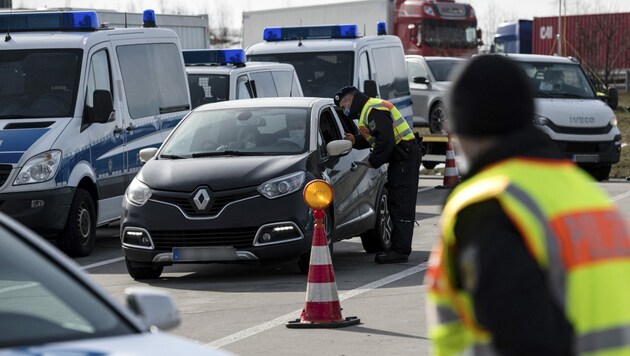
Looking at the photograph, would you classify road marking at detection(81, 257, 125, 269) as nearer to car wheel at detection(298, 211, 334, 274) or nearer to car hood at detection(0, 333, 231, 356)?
car wheel at detection(298, 211, 334, 274)

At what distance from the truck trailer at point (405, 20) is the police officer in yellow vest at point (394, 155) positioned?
2205cm

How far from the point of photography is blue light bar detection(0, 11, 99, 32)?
14.4 meters

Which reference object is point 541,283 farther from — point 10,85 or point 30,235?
point 10,85

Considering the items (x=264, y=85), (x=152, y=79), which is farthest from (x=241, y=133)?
(x=264, y=85)

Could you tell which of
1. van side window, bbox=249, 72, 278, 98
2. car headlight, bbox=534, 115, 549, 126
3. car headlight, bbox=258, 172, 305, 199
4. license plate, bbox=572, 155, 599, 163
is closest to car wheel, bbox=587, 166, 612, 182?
license plate, bbox=572, 155, 599, 163

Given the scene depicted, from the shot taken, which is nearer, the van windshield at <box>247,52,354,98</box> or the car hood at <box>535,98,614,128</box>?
the van windshield at <box>247,52,354,98</box>

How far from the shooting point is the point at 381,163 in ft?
40.3

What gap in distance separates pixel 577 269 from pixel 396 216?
377 inches

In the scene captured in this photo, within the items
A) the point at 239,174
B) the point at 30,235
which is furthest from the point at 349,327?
the point at 30,235

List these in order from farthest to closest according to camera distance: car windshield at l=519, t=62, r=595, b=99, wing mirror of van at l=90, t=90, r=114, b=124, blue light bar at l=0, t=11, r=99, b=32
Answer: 1. car windshield at l=519, t=62, r=595, b=99
2. blue light bar at l=0, t=11, r=99, b=32
3. wing mirror of van at l=90, t=90, r=114, b=124

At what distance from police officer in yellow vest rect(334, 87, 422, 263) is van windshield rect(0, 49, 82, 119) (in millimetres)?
2885

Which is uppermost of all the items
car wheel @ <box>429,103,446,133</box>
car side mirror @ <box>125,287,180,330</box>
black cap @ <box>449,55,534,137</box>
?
black cap @ <box>449,55,534,137</box>

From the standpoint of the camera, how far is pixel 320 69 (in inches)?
768

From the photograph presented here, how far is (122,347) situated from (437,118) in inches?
983
